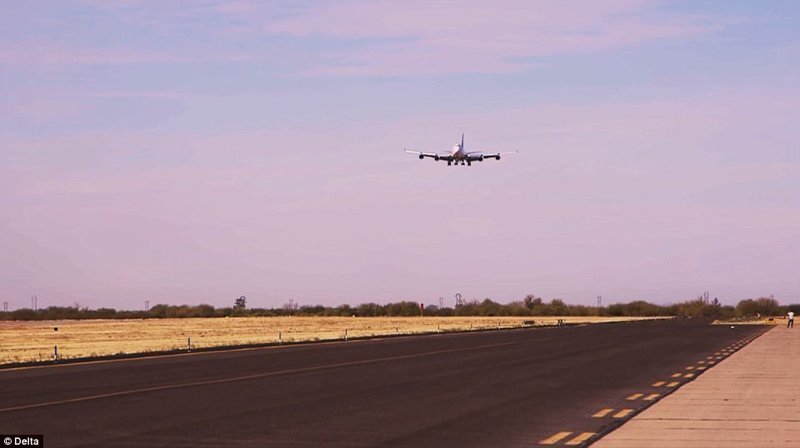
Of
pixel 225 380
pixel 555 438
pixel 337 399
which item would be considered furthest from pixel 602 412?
pixel 225 380

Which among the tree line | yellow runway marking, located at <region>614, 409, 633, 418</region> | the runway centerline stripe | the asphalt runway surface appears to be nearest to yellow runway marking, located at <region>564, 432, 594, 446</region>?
the asphalt runway surface

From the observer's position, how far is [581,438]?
49.2ft

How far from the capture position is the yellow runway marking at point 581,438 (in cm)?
1450

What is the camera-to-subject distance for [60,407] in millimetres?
19094

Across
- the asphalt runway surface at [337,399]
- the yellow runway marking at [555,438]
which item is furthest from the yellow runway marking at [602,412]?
the yellow runway marking at [555,438]

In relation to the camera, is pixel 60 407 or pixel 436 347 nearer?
pixel 60 407

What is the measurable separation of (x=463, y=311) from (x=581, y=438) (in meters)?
170

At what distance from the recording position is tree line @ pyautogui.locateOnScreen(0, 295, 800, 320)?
162750mm

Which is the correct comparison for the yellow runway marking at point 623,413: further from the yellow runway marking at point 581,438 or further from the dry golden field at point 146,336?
the dry golden field at point 146,336

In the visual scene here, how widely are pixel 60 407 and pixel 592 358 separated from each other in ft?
70.4

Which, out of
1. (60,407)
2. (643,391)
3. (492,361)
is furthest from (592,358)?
(60,407)

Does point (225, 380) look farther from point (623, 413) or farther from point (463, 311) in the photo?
point (463, 311)

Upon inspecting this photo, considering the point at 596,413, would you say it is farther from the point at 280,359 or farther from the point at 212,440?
the point at 280,359

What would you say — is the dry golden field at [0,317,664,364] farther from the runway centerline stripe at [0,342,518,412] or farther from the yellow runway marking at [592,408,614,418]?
the yellow runway marking at [592,408,614,418]
